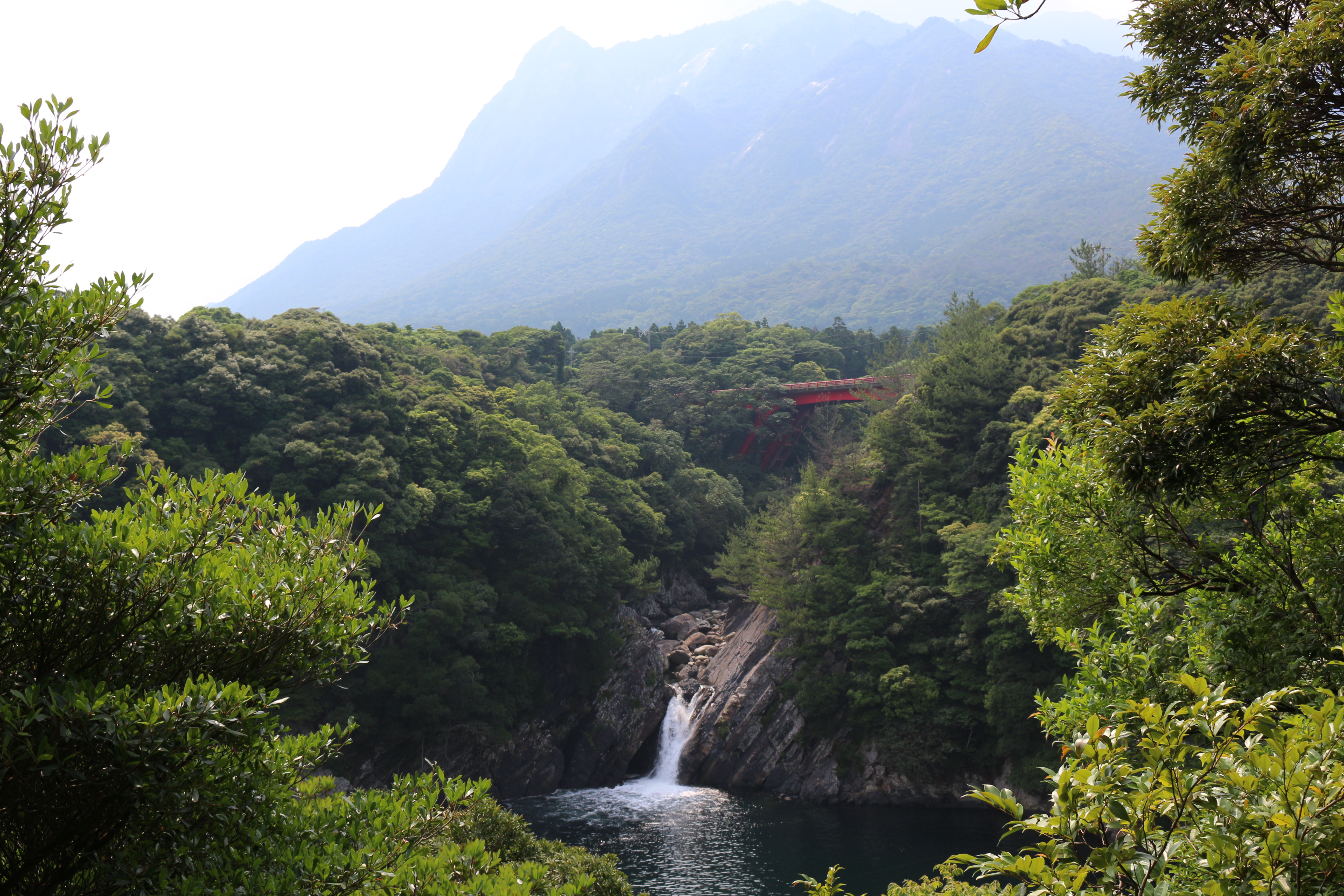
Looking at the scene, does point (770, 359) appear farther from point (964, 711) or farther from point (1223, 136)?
point (1223, 136)

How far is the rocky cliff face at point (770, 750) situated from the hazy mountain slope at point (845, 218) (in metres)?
92.0

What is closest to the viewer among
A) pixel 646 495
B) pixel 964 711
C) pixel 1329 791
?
pixel 1329 791

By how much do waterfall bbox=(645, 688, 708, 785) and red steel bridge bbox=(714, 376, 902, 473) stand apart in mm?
19520

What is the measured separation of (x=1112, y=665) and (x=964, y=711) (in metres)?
18.0

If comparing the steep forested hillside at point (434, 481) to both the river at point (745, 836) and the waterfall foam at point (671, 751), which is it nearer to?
the waterfall foam at point (671, 751)

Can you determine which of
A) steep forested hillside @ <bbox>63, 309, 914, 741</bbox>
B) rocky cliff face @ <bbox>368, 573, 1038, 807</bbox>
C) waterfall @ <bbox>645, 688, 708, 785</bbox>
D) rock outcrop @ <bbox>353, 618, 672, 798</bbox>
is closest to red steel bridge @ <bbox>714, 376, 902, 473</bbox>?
steep forested hillside @ <bbox>63, 309, 914, 741</bbox>

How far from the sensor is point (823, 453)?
129 feet

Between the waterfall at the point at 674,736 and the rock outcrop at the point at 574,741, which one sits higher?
the rock outcrop at the point at 574,741

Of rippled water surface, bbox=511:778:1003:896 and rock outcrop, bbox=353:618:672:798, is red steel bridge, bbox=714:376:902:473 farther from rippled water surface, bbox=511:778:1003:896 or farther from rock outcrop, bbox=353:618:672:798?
rippled water surface, bbox=511:778:1003:896

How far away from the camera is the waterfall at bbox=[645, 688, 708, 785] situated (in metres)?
26.5

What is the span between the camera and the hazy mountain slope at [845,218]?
12638cm

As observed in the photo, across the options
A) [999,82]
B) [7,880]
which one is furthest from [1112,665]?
[999,82]

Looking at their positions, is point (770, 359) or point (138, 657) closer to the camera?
point (138, 657)

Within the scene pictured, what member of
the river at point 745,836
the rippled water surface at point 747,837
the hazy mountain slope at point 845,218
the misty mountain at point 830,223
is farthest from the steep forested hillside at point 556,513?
the hazy mountain slope at point 845,218
